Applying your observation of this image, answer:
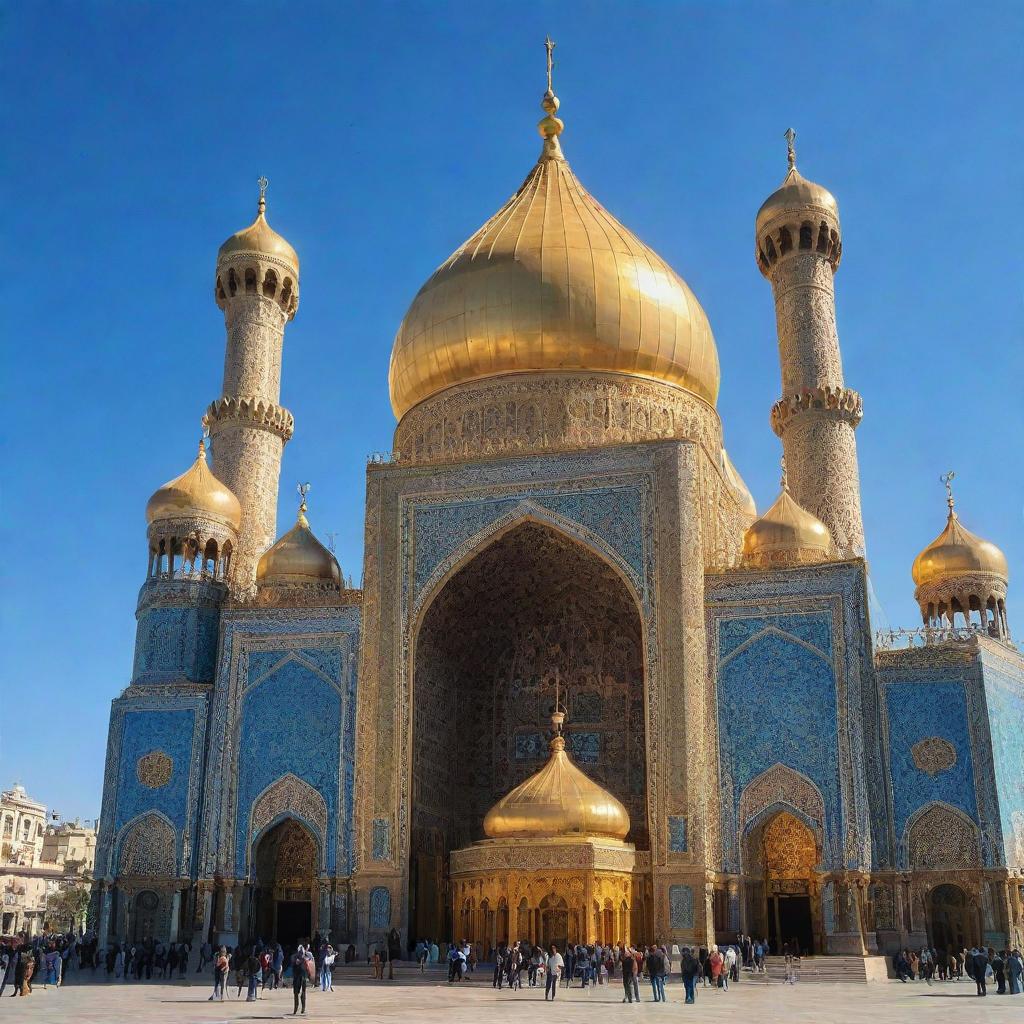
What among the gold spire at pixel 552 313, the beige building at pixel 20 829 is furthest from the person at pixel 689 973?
the beige building at pixel 20 829

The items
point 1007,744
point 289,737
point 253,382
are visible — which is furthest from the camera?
point 253,382

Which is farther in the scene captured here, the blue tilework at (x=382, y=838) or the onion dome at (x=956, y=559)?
the onion dome at (x=956, y=559)

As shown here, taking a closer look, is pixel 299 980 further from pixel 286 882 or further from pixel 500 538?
pixel 500 538

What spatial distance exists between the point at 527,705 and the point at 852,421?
6844mm

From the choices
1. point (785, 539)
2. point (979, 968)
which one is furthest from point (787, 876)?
point (785, 539)

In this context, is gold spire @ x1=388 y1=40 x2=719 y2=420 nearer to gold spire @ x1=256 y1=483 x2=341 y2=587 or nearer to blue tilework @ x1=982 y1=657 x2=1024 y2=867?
gold spire @ x1=256 y1=483 x2=341 y2=587

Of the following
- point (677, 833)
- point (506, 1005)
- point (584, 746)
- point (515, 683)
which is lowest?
point (506, 1005)

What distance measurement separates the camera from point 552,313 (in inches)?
734

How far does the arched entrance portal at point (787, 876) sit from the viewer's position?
15562mm

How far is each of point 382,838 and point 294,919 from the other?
215 cm

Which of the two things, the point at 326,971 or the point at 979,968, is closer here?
the point at 979,968

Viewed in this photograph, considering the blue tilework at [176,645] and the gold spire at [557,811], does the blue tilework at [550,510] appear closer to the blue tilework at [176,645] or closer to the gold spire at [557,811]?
the gold spire at [557,811]

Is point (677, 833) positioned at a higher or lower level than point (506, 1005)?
higher

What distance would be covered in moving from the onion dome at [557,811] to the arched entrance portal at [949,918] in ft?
12.3
